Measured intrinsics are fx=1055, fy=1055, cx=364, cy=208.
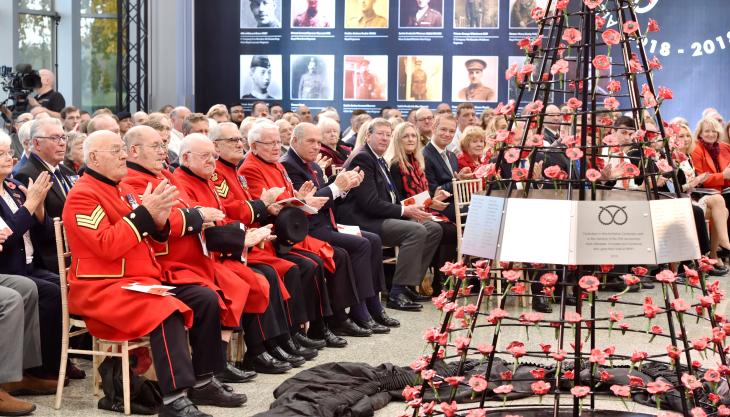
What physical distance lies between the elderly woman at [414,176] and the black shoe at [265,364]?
256cm

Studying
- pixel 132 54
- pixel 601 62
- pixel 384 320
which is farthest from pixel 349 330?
pixel 132 54

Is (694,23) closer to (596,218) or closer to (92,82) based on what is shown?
(92,82)

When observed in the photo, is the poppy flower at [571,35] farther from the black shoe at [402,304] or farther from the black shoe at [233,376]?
the black shoe at [402,304]

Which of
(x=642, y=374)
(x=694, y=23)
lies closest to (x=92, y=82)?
(x=694, y=23)

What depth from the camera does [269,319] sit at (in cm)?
577

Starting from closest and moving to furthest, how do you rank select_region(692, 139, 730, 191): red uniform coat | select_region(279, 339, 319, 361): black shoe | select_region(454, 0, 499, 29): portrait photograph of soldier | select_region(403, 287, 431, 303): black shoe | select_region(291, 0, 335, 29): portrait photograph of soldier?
1. select_region(279, 339, 319, 361): black shoe
2. select_region(403, 287, 431, 303): black shoe
3. select_region(692, 139, 730, 191): red uniform coat
4. select_region(454, 0, 499, 29): portrait photograph of soldier
5. select_region(291, 0, 335, 29): portrait photograph of soldier

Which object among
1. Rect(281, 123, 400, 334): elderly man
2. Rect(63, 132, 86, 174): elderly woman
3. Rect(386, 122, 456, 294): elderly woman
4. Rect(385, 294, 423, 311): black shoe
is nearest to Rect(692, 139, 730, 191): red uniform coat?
Rect(386, 122, 456, 294): elderly woman

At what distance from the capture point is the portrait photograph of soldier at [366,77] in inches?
548

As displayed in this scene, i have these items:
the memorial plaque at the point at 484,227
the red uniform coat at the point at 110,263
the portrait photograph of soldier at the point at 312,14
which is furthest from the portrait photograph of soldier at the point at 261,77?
the memorial plaque at the point at 484,227

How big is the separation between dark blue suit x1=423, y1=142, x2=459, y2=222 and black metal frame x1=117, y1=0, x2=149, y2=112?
6168mm

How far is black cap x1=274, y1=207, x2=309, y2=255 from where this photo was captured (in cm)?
616

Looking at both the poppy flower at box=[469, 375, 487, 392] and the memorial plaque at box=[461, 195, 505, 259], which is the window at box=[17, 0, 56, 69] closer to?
the memorial plaque at box=[461, 195, 505, 259]

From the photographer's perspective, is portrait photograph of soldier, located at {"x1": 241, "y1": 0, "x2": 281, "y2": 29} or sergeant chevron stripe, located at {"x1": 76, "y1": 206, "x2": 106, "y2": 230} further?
portrait photograph of soldier, located at {"x1": 241, "y1": 0, "x2": 281, "y2": 29}

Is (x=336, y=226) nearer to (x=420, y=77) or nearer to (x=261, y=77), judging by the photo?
(x=420, y=77)
